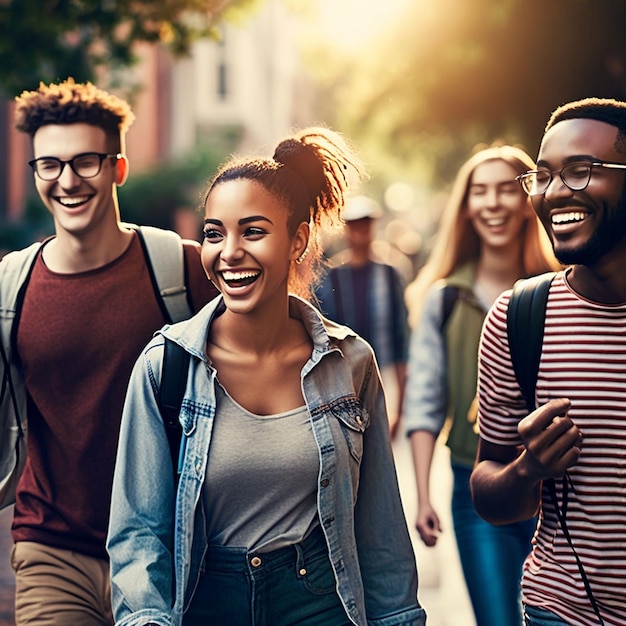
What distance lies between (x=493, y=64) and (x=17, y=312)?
471 inches

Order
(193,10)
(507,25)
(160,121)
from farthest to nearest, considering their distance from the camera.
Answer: (160,121)
(507,25)
(193,10)

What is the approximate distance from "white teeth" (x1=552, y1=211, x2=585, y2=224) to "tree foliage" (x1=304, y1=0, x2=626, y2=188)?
10669 millimetres

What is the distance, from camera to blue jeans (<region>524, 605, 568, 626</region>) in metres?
3.38

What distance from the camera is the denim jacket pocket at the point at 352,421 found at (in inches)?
145

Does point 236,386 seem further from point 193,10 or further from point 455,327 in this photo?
point 193,10

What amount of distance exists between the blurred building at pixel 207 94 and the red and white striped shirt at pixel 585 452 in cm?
2081

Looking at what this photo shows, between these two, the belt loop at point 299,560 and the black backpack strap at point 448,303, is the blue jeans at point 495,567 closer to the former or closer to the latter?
the black backpack strap at point 448,303

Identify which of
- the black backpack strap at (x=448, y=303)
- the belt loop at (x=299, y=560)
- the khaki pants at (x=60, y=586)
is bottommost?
the khaki pants at (x=60, y=586)

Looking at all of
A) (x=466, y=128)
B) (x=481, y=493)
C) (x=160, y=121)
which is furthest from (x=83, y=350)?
(x=160, y=121)

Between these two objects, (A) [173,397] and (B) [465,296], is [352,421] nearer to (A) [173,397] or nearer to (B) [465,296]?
(A) [173,397]

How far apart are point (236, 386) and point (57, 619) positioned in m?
1.21

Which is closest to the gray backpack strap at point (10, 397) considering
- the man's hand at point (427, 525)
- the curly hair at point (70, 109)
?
the curly hair at point (70, 109)

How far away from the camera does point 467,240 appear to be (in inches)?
235

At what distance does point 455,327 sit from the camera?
225 inches
